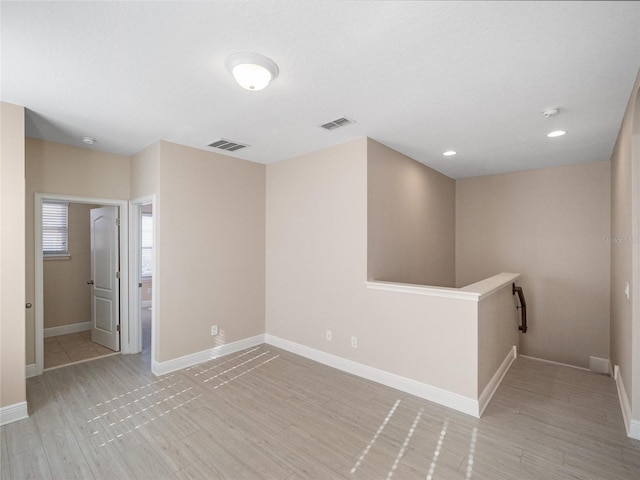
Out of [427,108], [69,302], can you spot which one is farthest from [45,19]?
[69,302]

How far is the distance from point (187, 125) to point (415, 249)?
3276mm

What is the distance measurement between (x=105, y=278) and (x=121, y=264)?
1.61 feet

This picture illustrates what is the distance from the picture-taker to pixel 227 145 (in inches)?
148

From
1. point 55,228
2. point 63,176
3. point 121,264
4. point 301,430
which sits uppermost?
point 63,176

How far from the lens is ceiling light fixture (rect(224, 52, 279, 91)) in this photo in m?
1.94

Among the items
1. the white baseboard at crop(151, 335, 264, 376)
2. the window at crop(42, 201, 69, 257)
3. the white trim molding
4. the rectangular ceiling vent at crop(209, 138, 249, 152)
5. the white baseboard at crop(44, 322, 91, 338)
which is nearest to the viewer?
the white trim molding

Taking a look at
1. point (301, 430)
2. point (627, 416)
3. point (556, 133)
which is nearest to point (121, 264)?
point (301, 430)

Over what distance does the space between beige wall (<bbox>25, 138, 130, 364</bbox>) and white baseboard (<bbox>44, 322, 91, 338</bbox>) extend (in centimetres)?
161

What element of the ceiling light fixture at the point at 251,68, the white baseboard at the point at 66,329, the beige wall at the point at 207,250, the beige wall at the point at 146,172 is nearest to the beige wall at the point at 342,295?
the beige wall at the point at 207,250

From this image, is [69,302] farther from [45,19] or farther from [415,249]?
[415,249]

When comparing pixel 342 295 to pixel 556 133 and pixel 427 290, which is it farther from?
pixel 556 133

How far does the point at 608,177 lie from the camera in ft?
13.7

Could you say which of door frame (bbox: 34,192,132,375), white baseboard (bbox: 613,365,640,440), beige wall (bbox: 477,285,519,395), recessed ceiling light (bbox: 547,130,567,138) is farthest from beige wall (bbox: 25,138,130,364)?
white baseboard (bbox: 613,365,640,440)

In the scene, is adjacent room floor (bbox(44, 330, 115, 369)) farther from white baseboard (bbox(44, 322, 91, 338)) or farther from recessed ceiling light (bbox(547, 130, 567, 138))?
recessed ceiling light (bbox(547, 130, 567, 138))
